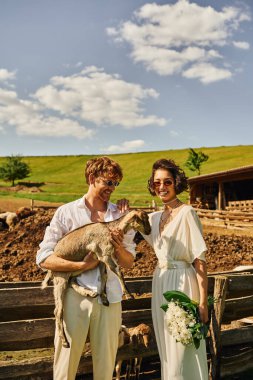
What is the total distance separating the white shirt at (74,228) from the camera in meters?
3.46

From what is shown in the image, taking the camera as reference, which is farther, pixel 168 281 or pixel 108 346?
pixel 168 281

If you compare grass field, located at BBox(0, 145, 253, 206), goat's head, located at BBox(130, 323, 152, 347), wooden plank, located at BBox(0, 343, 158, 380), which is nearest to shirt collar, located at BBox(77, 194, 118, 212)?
goat's head, located at BBox(130, 323, 152, 347)

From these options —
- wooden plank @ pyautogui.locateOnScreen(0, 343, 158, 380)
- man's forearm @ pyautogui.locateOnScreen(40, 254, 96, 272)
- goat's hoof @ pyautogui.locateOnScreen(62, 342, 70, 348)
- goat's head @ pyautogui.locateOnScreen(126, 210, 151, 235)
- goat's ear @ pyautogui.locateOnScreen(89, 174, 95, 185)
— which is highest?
goat's ear @ pyautogui.locateOnScreen(89, 174, 95, 185)

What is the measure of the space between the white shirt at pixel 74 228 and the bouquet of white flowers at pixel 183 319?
48cm

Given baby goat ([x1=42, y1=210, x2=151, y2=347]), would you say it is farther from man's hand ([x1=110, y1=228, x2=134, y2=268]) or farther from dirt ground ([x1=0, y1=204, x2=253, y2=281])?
dirt ground ([x1=0, y1=204, x2=253, y2=281])

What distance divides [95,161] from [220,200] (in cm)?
2519

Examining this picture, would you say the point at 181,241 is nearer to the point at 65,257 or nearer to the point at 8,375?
the point at 65,257

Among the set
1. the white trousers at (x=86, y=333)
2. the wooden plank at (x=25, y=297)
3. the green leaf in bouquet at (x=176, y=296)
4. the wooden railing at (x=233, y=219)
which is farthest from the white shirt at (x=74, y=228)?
the wooden railing at (x=233, y=219)

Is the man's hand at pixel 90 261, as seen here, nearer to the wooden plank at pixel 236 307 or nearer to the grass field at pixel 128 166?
the wooden plank at pixel 236 307

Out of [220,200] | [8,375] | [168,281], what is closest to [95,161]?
[168,281]

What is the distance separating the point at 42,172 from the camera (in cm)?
8112

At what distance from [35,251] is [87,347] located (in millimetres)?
10766

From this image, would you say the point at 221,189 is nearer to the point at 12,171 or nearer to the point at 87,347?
the point at 87,347

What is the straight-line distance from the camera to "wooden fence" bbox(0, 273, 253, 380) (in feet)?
14.0
